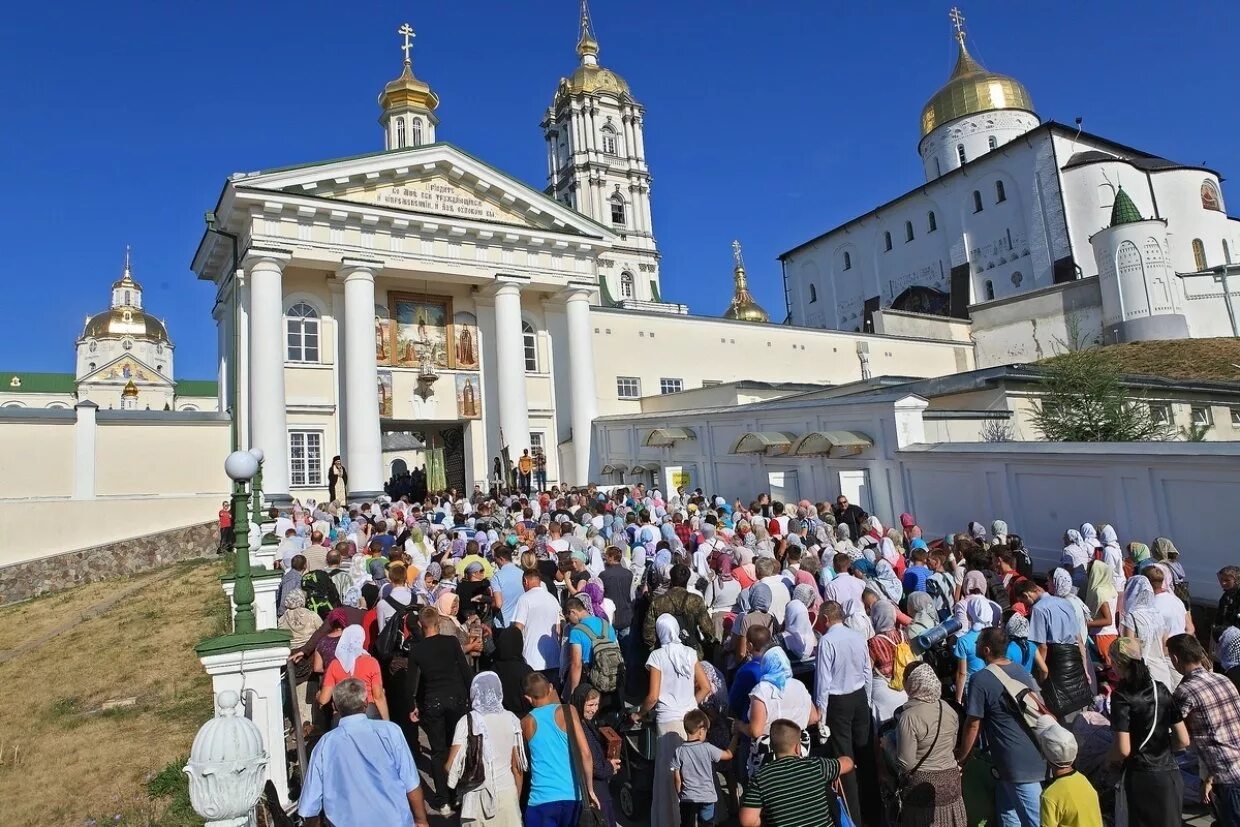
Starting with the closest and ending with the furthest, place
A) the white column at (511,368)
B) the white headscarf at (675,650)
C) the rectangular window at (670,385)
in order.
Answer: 1. the white headscarf at (675,650)
2. the white column at (511,368)
3. the rectangular window at (670,385)

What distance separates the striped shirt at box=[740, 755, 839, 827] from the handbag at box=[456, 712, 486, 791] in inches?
57.0

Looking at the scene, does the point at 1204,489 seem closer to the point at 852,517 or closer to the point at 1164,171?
the point at 852,517

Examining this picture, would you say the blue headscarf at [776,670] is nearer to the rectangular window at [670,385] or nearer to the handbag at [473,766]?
the handbag at [473,766]

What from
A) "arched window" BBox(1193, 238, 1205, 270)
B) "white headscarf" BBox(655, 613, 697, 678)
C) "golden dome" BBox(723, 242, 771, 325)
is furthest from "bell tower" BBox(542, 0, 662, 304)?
"white headscarf" BBox(655, 613, 697, 678)

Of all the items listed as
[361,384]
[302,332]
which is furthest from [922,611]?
[302,332]

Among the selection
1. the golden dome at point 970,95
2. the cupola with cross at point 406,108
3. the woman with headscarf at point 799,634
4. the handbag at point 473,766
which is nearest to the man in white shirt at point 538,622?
the woman with headscarf at point 799,634

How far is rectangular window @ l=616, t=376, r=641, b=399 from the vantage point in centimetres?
3144

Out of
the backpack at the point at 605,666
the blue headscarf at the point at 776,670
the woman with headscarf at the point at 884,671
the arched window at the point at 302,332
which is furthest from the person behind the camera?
the arched window at the point at 302,332

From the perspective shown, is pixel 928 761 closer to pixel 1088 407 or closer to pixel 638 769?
pixel 638 769

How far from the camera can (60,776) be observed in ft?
20.9

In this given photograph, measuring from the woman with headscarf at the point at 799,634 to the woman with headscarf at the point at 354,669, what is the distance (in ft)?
10.7

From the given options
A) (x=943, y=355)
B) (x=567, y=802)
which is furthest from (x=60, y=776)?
(x=943, y=355)

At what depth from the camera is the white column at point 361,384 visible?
22969 mm

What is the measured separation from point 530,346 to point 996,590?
2310 cm
